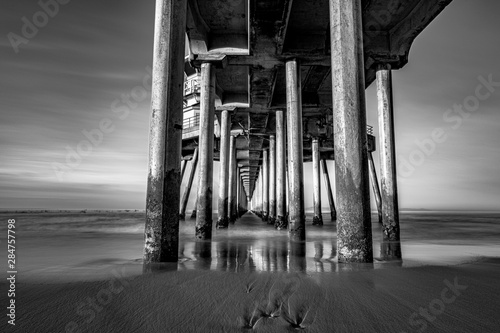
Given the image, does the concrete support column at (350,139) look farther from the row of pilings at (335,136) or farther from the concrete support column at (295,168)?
the concrete support column at (295,168)

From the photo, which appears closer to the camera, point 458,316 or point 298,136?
point 458,316

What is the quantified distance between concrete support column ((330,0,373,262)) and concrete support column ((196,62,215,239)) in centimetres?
559

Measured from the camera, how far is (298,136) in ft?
30.3

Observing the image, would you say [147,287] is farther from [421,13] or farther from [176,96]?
[421,13]

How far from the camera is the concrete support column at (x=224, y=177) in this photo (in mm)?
14297

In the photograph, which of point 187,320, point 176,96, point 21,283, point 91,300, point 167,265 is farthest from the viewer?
point 176,96

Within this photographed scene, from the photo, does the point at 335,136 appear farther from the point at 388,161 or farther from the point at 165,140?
the point at 388,161

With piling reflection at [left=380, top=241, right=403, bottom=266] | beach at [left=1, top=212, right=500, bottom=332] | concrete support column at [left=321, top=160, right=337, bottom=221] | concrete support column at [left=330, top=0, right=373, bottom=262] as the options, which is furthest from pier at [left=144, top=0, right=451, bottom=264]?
concrete support column at [left=321, top=160, right=337, bottom=221]

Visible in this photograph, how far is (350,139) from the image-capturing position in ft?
A: 13.9

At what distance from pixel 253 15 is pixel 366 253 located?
718 centimetres

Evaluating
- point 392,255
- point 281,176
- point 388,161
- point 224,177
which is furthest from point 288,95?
point 224,177

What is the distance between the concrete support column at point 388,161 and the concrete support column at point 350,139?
4.68 m

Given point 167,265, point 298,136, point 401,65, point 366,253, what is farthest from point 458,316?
→ point 401,65

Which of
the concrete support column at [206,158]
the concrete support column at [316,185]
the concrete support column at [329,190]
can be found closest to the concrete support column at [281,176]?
the concrete support column at [316,185]
